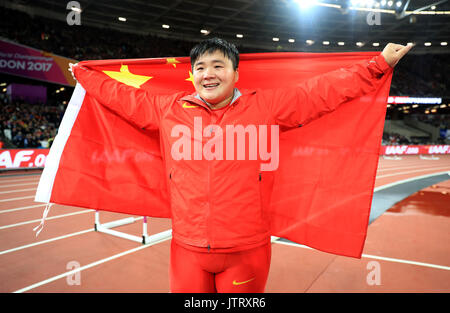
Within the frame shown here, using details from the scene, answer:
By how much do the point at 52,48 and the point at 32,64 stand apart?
5.54m

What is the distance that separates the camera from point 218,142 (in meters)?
1.69

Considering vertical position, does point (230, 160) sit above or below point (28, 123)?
below

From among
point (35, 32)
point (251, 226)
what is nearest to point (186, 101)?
point (251, 226)

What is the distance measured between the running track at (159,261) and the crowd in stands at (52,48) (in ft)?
33.7

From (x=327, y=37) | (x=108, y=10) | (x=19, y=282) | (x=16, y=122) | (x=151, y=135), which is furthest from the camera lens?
(x=327, y=37)

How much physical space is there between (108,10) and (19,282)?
24.9 metres

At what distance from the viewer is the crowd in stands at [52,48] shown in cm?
1689

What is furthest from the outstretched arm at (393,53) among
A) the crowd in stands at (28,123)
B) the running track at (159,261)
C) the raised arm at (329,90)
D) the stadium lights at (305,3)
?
the stadium lights at (305,3)

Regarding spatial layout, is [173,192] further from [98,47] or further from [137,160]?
[98,47]

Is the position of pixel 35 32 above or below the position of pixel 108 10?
below

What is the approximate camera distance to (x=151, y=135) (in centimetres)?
247

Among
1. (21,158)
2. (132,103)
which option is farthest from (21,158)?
(132,103)

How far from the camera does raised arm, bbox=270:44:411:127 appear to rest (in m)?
1.78

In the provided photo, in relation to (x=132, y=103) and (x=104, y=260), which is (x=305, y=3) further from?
(x=132, y=103)
